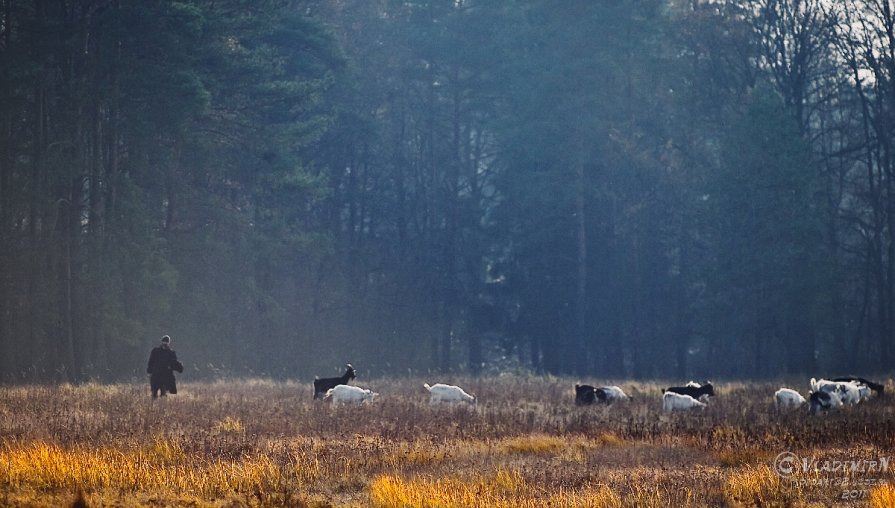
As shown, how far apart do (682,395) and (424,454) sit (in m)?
10.1

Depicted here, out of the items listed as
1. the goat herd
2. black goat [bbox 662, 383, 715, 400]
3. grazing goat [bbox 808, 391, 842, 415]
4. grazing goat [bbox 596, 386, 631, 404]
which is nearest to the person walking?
the goat herd

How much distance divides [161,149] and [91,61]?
192 inches

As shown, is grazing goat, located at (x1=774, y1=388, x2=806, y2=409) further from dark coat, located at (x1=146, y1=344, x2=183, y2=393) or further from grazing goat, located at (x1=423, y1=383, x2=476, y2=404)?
dark coat, located at (x1=146, y1=344, x2=183, y2=393)

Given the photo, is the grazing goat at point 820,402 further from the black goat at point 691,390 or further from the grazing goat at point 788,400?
the black goat at point 691,390

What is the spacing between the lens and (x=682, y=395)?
25.0m

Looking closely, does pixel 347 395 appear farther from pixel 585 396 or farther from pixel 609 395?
pixel 609 395

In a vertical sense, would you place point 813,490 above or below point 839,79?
below

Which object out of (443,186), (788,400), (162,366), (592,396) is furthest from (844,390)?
(443,186)

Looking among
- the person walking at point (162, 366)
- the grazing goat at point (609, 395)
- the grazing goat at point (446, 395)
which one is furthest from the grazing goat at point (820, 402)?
the person walking at point (162, 366)

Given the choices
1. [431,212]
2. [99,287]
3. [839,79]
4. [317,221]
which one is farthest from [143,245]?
[839,79]

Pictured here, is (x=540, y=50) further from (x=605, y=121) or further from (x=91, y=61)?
(x=91, y=61)

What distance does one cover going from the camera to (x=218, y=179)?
48094mm

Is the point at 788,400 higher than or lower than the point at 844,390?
lower

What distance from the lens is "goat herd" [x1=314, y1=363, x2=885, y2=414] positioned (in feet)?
78.5
